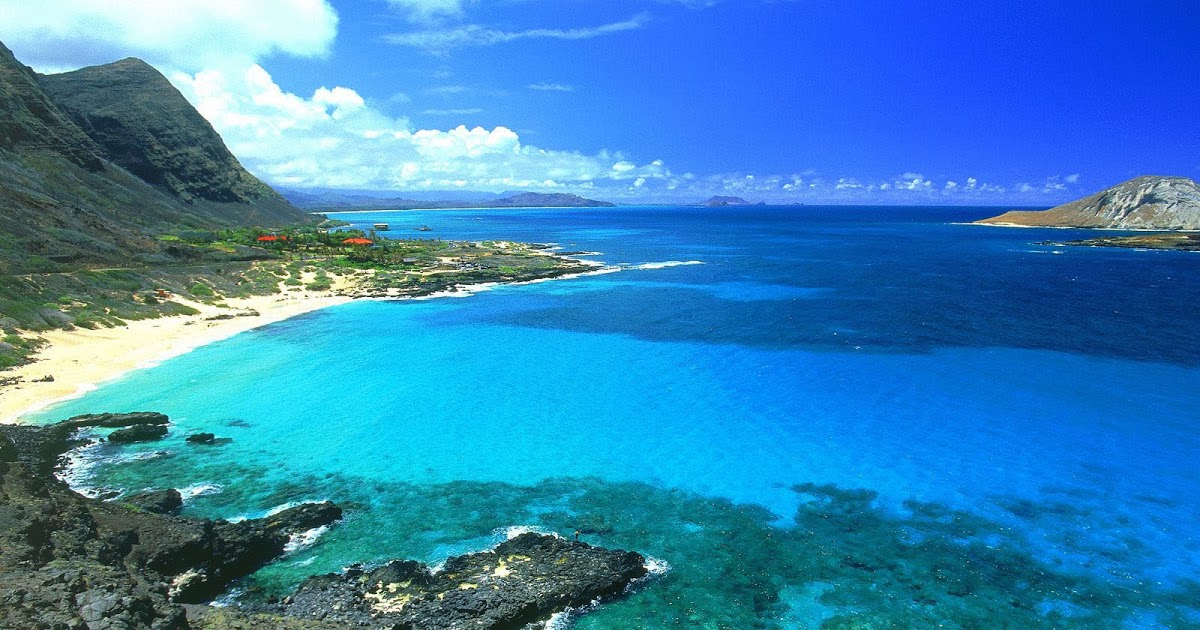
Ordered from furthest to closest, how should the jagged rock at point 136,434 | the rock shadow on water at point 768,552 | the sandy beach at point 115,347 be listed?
1. the sandy beach at point 115,347
2. the jagged rock at point 136,434
3. the rock shadow on water at point 768,552

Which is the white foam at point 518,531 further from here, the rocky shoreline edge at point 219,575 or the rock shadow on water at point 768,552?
the rocky shoreline edge at point 219,575

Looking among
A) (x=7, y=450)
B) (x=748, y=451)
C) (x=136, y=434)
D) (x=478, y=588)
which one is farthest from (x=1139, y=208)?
(x=7, y=450)

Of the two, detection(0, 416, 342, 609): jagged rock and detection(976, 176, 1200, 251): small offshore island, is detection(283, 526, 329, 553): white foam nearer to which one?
detection(0, 416, 342, 609): jagged rock

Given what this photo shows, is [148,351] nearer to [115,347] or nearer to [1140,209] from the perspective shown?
[115,347]

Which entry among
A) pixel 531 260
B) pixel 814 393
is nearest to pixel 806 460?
pixel 814 393

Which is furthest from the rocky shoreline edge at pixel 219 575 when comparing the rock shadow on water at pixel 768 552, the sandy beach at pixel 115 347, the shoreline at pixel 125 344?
the shoreline at pixel 125 344

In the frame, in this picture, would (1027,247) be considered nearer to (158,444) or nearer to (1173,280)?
(1173,280)

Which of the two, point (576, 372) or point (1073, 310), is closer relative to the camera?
point (576, 372)

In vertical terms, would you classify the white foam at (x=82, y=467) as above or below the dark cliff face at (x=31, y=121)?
below

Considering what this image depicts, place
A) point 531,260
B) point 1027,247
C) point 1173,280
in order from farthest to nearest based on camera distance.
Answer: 1. point 1027,247
2. point 531,260
3. point 1173,280
